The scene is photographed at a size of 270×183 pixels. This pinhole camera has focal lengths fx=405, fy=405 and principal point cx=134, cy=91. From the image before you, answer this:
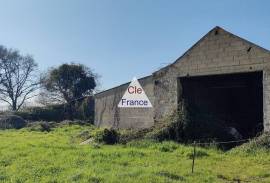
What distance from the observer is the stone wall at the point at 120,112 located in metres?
18.8

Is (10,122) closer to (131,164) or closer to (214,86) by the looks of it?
(214,86)

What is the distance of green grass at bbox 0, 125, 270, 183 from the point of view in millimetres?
9516

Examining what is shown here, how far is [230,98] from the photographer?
20.0m

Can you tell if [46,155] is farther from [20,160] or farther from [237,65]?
[237,65]

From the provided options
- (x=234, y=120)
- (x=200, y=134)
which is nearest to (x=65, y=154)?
(x=200, y=134)

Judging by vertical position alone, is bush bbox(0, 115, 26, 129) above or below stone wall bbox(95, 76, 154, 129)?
below

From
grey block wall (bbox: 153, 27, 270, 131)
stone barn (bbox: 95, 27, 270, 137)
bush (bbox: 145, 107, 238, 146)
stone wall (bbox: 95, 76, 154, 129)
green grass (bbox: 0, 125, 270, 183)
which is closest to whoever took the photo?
green grass (bbox: 0, 125, 270, 183)

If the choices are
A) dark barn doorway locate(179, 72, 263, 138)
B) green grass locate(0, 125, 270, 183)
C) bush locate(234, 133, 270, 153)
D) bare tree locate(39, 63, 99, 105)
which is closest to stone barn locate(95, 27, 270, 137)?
dark barn doorway locate(179, 72, 263, 138)

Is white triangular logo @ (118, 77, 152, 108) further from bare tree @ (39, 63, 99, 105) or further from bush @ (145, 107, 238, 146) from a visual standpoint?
bare tree @ (39, 63, 99, 105)

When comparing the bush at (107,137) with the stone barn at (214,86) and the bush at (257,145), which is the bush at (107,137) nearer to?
the stone barn at (214,86)

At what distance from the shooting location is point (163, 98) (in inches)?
704

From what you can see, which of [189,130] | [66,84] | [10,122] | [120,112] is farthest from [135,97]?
A: [66,84]

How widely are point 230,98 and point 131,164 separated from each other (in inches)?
402

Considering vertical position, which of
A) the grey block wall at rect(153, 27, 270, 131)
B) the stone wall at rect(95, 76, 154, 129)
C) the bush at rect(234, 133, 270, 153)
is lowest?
the bush at rect(234, 133, 270, 153)
